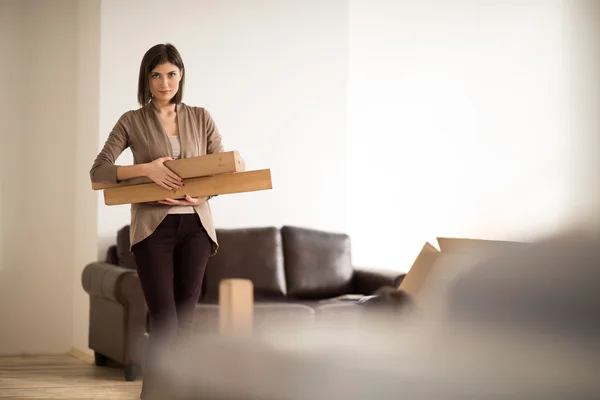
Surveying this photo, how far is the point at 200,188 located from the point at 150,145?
0.30m

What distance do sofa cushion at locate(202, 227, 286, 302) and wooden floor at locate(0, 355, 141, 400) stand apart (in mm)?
713

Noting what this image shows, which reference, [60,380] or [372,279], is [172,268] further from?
[372,279]

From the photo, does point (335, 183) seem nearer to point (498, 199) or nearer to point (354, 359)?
point (498, 199)

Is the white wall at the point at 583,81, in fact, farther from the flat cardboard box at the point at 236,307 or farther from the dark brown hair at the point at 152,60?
the flat cardboard box at the point at 236,307

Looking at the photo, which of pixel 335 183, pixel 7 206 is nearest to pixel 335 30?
pixel 335 183

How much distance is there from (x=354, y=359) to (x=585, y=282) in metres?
0.32

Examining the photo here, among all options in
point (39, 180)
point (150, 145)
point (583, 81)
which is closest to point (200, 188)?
point (150, 145)

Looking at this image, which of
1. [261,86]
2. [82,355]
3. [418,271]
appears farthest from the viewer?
[261,86]

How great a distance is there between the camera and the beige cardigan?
311 centimetres

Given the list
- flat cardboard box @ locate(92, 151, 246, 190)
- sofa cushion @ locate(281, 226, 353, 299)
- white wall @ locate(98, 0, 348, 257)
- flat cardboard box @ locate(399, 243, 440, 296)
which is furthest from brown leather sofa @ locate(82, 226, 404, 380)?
flat cardboard box @ locate(399, 243, 440, 296)

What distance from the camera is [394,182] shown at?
5.85 meters

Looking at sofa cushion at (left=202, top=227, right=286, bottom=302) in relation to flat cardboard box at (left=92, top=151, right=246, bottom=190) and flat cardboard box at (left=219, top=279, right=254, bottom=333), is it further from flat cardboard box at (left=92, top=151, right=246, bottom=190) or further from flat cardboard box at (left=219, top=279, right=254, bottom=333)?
flat cardboard box at (left=219, top=279, right=254, bottom=333)

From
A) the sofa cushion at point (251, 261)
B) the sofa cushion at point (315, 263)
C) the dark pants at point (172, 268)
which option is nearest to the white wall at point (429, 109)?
the sofa cushion at point (315, 263)

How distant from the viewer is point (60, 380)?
4.60 metres
